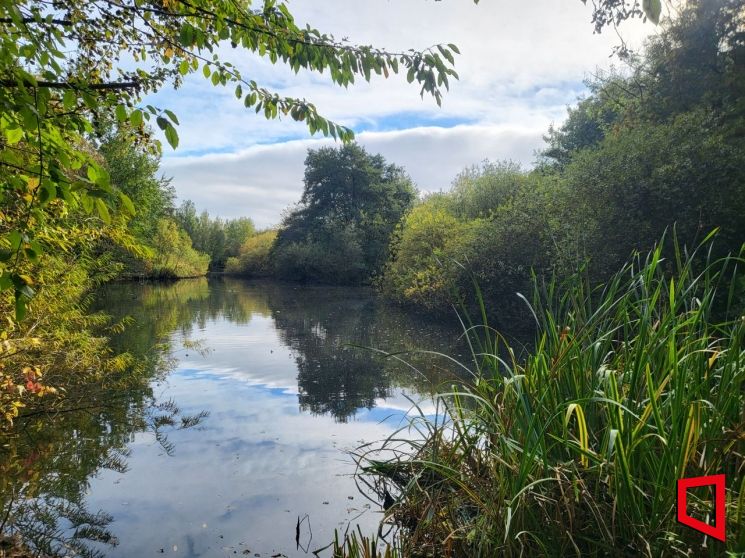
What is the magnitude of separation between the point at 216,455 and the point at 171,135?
13.3 feet

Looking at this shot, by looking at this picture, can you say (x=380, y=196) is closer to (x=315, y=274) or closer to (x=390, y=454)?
(x=315, y=274)

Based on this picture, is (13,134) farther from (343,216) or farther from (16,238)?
(343,216)

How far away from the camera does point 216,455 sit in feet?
17.5

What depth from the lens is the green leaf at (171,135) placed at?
2.22 meters

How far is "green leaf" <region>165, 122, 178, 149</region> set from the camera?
7.29ft

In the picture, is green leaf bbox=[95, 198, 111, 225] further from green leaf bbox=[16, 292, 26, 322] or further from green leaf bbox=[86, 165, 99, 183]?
green leaf bbox=[16, 292, 26, 322]

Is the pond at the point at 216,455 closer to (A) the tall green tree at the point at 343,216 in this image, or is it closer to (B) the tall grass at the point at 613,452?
(B) the tall grass at the point at 613,452

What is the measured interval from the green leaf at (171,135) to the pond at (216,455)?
140 centimetres

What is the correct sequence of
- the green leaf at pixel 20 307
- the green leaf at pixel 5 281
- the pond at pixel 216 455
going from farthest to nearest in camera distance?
1. the pond at pixel 216 455
2. the green leaf at pixel 5 281
3. the green leaf at pixel 20 307

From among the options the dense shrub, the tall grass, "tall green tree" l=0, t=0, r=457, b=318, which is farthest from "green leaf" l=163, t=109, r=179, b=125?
the dense shrub

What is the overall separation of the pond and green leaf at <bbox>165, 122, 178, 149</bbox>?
1395mm

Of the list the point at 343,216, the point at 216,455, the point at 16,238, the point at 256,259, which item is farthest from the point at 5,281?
the point at 256,259

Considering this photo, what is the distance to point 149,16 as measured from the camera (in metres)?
4.21

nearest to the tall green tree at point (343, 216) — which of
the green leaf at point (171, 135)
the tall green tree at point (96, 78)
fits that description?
the tall green tree at point (96, 78)
